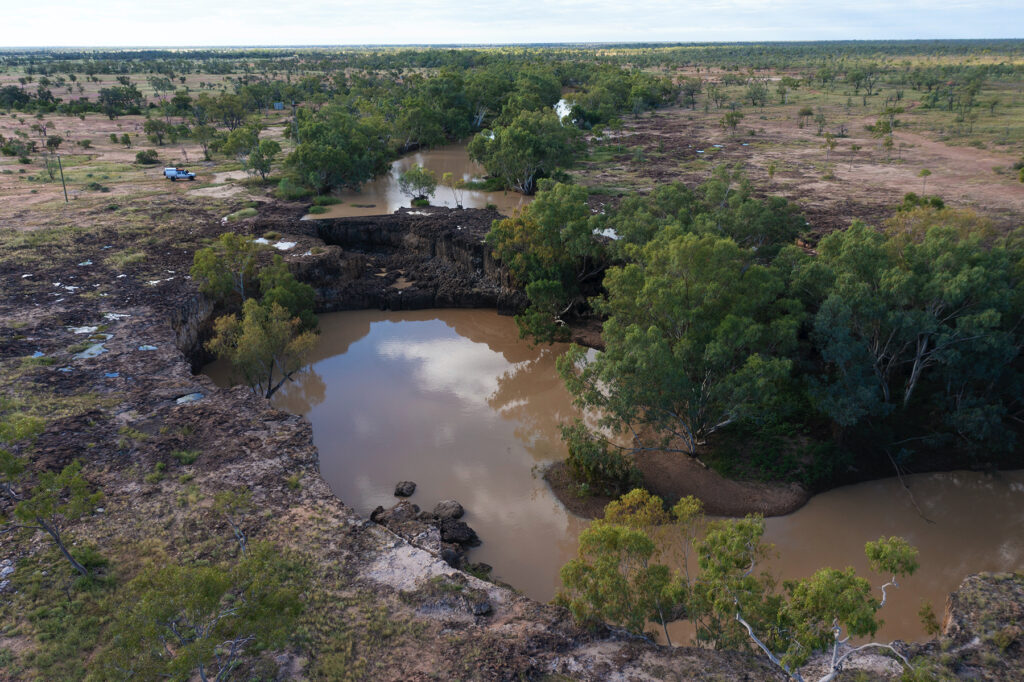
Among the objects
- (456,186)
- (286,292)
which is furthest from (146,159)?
(286,292)

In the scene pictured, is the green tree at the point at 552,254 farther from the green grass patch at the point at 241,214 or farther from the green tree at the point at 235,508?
the green grass patch at the point at 241,214

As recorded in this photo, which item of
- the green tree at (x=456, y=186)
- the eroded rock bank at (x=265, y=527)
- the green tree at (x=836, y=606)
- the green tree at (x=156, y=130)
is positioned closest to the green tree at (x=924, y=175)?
the green tree at (x=456, y=186)

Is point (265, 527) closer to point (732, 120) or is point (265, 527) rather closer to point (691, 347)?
point (691, 347)

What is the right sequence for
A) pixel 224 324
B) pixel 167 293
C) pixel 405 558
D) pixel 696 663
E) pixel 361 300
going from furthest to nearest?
pixel 361 300 → pixel 167 293 → pixel 224 324 → pixel 405 558 → pixel 696 663

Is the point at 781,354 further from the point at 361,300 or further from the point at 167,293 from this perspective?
the point at 167,293

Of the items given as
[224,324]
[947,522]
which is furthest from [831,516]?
[224,324]

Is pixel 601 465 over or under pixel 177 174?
under
